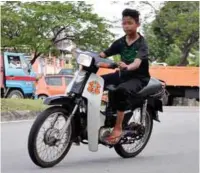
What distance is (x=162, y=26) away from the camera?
128 ft

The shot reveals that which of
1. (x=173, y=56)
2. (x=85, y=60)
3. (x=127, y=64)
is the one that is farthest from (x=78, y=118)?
(x=173, y=56)

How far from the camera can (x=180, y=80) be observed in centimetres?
2748

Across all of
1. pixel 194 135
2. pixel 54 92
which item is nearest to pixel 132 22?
pixel 194 135

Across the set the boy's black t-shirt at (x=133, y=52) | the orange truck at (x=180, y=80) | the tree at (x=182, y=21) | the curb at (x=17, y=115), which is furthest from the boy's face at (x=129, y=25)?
the tree at (x=182, y=21)

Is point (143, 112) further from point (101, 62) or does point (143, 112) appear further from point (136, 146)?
point (101, 62)

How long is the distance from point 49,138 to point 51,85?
17.1 metres

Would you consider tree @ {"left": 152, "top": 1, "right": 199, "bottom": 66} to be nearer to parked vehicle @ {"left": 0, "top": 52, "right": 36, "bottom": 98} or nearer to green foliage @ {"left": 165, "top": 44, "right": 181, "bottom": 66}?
green foliage @ {"left": 165, "top": 44, "right": 181, "bottom": 66}

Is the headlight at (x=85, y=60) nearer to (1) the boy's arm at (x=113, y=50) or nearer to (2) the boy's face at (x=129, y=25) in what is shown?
(1) the boy's arm at (x=113, y=50)

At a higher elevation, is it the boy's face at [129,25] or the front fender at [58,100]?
the boy's face at [129,25]

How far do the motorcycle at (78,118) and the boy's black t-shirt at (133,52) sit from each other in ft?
0.77

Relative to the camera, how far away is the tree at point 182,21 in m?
35.9

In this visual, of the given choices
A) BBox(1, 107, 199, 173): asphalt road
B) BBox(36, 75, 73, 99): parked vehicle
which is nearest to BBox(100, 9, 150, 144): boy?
BBox(1, 107, 199, 173): asphalt road

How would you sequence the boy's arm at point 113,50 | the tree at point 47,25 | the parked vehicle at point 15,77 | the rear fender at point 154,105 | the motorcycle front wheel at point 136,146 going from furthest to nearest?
1. the tree at point 47,25
2. the parked vehicle at point 15,77
3. the rear fender at point 154,105
4. the motorcycle front wheel at point 136,146
5. the boy's arm at point 113,50

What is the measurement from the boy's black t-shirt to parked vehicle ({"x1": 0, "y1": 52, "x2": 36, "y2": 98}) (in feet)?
49.3
